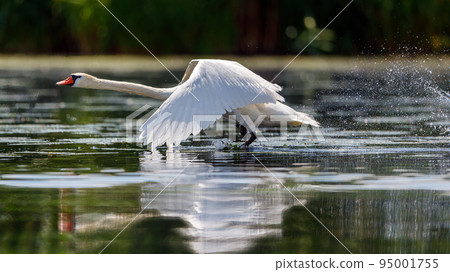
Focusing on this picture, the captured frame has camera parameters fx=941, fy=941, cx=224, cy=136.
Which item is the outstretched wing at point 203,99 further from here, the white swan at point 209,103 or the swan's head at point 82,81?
the swan's head at point 82,81

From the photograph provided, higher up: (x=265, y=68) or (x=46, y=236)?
(x=265, y=68)

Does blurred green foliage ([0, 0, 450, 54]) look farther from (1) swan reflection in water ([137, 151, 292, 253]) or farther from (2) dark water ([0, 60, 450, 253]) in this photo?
(1) swan reflection in water ([137, 151, 292, 253])

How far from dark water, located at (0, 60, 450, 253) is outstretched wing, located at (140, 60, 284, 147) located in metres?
0.36

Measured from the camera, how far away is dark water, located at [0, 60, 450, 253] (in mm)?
6070

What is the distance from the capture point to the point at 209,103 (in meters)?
10.0

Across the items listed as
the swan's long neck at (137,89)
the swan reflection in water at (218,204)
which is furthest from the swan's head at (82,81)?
the swan reflection in water at (218,204)

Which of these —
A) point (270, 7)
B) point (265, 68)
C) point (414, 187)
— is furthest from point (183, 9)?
point (414, 187)

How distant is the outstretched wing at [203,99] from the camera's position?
9555 millimetres

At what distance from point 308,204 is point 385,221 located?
0.77 m

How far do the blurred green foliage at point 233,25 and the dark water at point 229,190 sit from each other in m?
19.5

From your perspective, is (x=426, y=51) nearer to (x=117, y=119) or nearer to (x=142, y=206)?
(x=117, y=119)

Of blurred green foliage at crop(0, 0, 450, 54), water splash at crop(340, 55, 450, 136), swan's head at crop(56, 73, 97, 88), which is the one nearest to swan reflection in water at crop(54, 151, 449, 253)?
swan's head at crop(56, 73, 97, 88)

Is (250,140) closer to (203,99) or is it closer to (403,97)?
(203,99)
